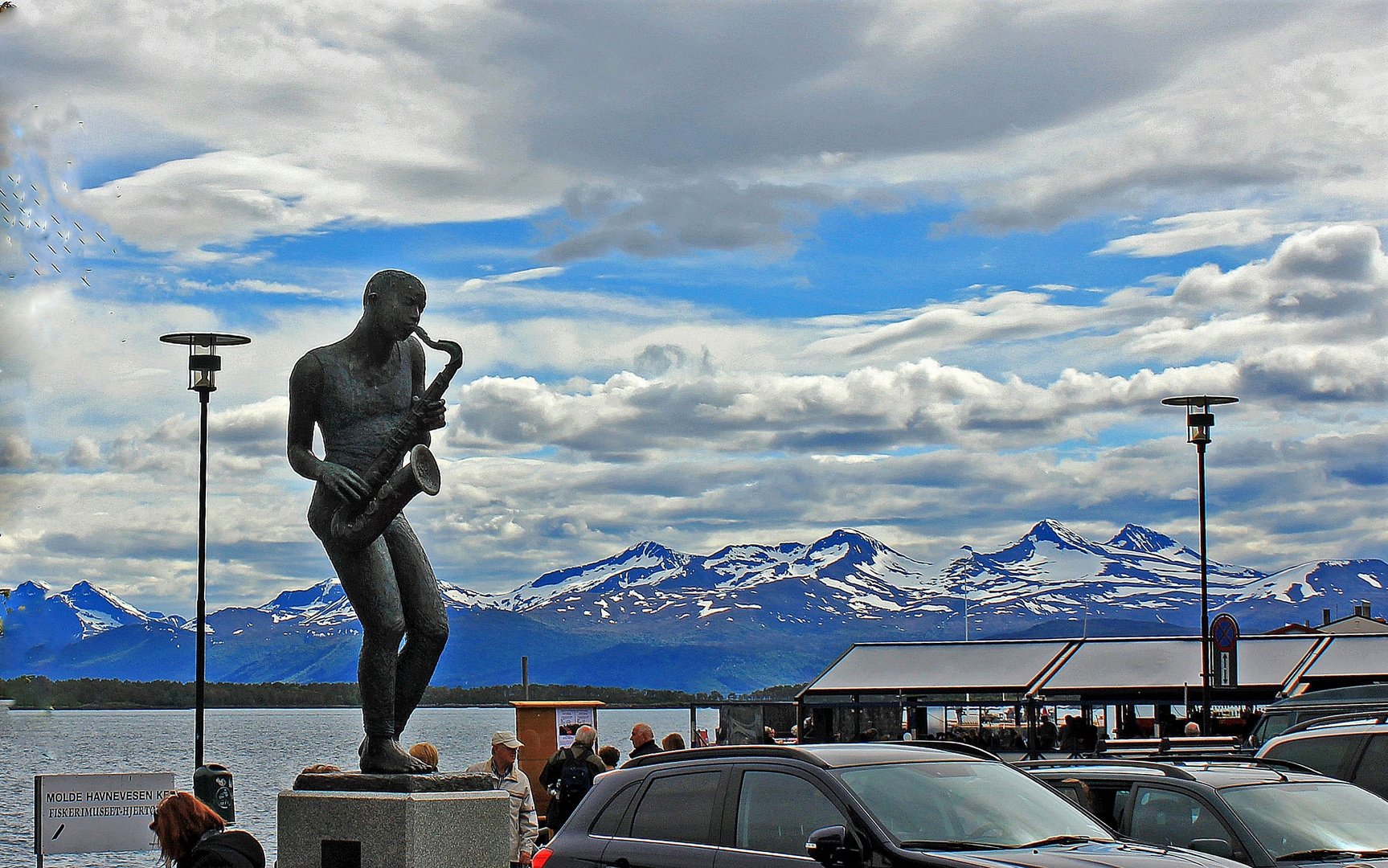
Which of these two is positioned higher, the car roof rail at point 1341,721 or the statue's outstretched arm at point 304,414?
the statue's outstretched arm at point 304,414

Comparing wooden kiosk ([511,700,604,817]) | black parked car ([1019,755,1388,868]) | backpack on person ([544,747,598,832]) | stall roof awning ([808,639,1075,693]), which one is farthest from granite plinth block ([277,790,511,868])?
stall roof awning ([808,639,1075,693])

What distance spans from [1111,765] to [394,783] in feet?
17.3

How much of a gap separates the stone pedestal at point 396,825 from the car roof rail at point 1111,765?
3896 millimetres

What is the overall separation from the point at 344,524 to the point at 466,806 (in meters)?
1.75

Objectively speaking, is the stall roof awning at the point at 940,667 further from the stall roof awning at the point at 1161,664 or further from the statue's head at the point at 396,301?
the statue's head at the point at 396,301

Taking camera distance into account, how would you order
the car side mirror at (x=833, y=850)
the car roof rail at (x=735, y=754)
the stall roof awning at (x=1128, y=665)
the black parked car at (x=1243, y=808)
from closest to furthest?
the car side mirror at (x=833, y=850)
the car roof rail at (x=735, y=754)
the black parked car at (x=1243, y=808)
the stall roof awning at (x=1128, y=665)

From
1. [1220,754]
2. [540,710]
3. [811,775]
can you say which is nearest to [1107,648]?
[540,710]

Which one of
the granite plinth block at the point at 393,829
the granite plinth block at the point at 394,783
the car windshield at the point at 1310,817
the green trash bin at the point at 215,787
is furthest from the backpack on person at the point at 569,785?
the car windshield at the point at 1310,817

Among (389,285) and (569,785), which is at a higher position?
(389,285)

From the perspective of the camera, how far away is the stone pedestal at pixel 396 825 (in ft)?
29.1

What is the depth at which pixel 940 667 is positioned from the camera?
39688 millimetres

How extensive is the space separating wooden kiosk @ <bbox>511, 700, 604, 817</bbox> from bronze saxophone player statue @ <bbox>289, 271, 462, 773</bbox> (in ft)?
41.9

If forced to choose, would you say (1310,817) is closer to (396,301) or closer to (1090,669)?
(396,301)

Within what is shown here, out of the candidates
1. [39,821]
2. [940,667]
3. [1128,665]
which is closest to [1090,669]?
[1128,665]
